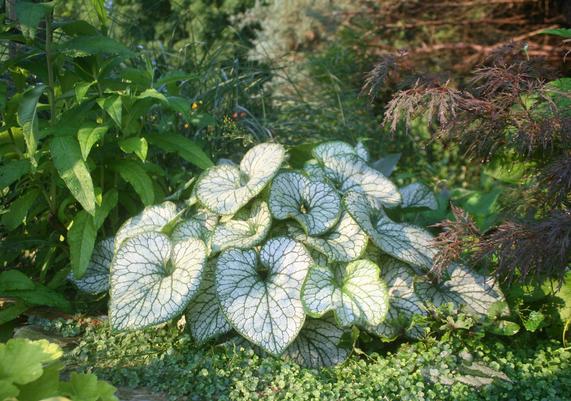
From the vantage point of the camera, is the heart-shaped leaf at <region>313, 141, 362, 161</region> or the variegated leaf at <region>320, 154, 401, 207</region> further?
the heart-shaped leaf at <region>313, 141, 362, 161</region>

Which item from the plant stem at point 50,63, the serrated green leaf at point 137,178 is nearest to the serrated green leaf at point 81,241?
the serrated green leaf at point 137,178

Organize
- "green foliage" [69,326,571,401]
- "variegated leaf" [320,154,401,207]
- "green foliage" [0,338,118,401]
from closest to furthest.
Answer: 1. "green foliage" [0,338,118,401]
2. "green foliage" [69,326,571,401]
3. "variegated leaf" [320,154,401,207]

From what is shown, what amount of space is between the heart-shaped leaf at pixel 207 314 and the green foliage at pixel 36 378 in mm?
962

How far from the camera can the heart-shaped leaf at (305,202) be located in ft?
9.67

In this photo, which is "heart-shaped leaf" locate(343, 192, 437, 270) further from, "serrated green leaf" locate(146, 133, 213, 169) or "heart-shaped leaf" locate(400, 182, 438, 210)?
"serrated green leaf" locate(146, 133, 213, 169)

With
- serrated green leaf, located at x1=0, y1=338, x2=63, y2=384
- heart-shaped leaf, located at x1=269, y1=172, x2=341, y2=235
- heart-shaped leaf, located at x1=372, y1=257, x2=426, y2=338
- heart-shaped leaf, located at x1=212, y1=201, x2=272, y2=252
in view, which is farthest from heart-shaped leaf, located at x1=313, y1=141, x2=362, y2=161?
serrated green leaf, located at x1=0, y1=338, x2=63, y2=384

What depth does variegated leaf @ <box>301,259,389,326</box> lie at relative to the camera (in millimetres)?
2664

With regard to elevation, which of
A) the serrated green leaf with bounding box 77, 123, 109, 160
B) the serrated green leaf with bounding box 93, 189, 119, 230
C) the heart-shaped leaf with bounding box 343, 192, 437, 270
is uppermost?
A: the serrated green leaf with bounding box 77, 123, 109, 160

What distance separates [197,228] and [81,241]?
1.66 ft

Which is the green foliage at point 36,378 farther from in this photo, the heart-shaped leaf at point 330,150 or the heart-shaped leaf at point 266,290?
the heart-shaped leaf at point 330,150

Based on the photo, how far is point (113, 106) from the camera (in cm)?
278

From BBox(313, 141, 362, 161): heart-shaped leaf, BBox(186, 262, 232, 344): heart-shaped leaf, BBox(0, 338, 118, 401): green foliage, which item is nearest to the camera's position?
BBox(0, 338, 118, 401): green foliage

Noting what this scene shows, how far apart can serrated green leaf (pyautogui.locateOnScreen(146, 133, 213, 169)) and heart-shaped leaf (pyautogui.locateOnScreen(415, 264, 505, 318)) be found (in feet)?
3.78

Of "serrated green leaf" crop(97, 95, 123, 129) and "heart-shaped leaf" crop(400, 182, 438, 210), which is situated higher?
"serrated green leaf" crop(97, 95, 123, 129)
